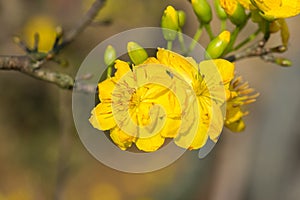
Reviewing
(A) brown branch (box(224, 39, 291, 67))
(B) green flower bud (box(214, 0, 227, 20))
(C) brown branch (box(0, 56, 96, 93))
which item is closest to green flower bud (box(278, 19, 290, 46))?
(A) brown branch (box(224, 39, 291, 67))

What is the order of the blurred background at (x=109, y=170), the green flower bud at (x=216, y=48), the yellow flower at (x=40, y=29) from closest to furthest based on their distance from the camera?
the green flower bud at (x=216, y=48) < the yellow flower at (x=40, y=29) < the blurred background at (x=109, y=170)

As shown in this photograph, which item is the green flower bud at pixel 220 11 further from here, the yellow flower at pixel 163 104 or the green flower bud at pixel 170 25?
the yellow flower at pixel 163 104

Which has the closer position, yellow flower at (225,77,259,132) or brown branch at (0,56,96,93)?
yellow flower at (225,77,259,132)

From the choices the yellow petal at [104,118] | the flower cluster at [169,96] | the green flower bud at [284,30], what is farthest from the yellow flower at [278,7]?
the yellow petal at [104,118]

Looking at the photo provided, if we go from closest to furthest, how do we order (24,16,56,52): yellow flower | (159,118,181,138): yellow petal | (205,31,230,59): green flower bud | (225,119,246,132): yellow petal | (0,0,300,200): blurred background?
(159,118,181,138): yellow petal
(205,31,230,59): green flower bud
(225,119,246,132): yellow petal
(24,16,56,52): yellow flower
(0,0,300,200): blurred background

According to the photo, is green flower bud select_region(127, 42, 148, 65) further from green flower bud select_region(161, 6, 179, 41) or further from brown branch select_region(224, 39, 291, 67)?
brown branch select_region(224, 39, 291, 67)

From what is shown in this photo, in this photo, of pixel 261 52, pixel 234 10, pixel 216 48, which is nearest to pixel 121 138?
pixel 216 48

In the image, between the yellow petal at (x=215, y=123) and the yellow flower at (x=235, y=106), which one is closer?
the yellow petal at (x=215, y=123)

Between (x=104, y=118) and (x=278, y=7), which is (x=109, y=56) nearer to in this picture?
(x=104, y=118)
